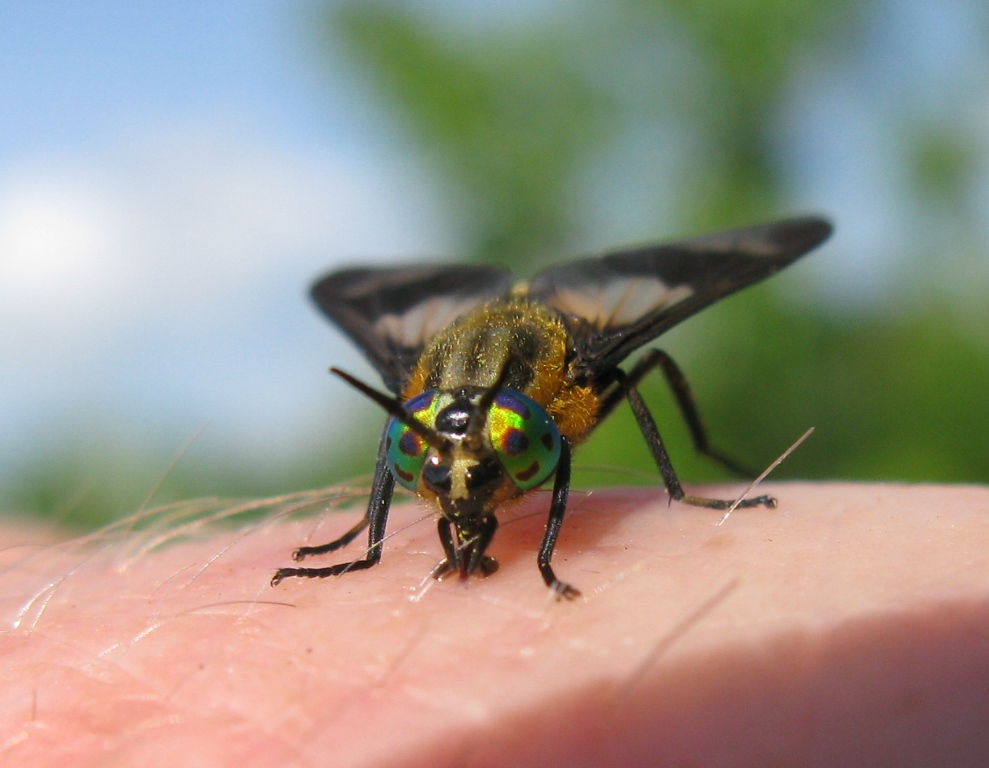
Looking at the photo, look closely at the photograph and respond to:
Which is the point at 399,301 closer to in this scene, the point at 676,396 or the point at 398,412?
the point at 676,396

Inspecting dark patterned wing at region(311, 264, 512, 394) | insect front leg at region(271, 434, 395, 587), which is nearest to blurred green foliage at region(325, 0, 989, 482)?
dark patterned wing at region(311, 264, 512, 394)

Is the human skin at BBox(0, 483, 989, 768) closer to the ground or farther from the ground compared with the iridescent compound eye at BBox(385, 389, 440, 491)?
closer to the ground

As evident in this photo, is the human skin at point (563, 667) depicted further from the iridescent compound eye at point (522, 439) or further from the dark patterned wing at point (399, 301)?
the dark patterned wing at point (399, 301)

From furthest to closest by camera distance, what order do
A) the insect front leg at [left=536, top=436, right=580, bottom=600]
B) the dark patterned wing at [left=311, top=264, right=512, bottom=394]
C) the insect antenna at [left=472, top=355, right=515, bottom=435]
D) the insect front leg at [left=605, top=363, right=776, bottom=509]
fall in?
the dark patterned wing at [left=311, top=264, right=512, bottom=394]
the insect front leg at [left=605, top=363, right=776, bottom=509]
the insect antenna at [left=472, top=355, right=515, bottom=435]
the insect front leg at [left=536, top=436, right=580, bottom=600]

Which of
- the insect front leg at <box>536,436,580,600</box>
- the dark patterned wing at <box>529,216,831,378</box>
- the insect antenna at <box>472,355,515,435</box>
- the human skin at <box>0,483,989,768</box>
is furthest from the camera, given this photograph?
the dark patterned wing at <box>529,216,831,378</box>

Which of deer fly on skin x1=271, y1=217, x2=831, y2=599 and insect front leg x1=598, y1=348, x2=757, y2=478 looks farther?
insect front leg x1=598, y1=348, x2=757, y2=478

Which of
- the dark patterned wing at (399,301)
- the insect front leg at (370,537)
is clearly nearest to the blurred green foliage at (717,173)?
the dark patterned wing at (399,301)

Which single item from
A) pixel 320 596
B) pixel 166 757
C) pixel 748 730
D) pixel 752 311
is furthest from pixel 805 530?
pixel 752 311

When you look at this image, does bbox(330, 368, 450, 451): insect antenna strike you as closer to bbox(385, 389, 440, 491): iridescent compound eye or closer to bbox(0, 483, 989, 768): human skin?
bbox(385, 389, 440, 491): iridescent compound eye

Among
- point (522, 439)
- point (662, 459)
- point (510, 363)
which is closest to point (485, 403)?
point (522, 439)
